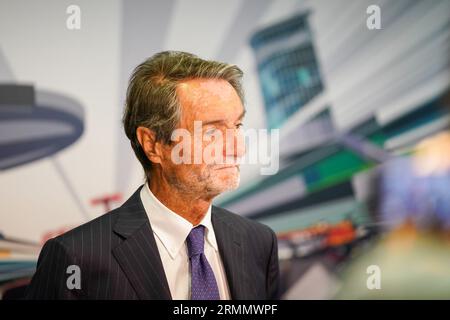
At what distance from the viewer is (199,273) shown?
1470 mm

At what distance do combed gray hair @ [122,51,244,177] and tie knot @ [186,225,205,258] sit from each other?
29cm

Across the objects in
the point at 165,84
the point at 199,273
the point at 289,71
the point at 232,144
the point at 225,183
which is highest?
the point at 289,71

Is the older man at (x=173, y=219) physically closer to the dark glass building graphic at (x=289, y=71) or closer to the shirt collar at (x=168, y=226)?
the shirt collar at (x=168, y=226)

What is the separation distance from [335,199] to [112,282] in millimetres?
1559

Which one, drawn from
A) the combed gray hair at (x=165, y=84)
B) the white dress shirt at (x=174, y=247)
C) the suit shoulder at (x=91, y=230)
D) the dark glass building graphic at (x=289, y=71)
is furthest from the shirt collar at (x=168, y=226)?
the dark glass building graphic at (x=289, y=71)

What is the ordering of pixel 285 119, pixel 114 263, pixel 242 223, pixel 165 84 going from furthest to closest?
1. pixel 285 119
2. pixel 242 223
3. pixel 165 84
4. pixel 114 263

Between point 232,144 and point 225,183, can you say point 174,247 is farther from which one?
point 232,144

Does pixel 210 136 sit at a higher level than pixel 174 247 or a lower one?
higher

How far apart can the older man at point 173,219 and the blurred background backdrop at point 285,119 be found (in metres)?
0.93

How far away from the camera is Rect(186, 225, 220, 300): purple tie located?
1458mm

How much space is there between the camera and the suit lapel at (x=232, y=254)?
4.90 ft

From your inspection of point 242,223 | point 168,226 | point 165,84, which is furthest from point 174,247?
point 165,84

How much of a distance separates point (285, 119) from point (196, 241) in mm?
1262

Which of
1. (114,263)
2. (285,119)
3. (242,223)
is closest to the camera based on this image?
(114,263)
